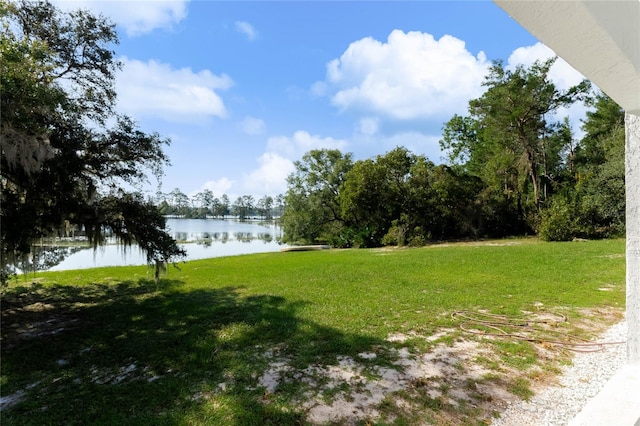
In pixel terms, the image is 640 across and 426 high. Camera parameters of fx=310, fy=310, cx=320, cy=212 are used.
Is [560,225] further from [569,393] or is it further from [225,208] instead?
[225,208]

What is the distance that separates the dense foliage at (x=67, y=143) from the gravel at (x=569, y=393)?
6.15 m

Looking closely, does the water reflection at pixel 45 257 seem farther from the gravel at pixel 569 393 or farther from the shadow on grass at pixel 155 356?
the gravel at pixel 569 393

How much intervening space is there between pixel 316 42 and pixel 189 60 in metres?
2.90

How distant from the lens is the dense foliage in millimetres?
4055

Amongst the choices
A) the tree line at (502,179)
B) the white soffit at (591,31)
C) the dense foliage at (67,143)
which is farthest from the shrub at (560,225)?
the white soffit at (591,31)

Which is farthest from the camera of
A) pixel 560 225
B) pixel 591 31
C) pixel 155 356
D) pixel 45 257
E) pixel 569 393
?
pixel 560 225

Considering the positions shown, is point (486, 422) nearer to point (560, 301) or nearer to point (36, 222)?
point (560, 301)

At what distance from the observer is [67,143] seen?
5043 mm

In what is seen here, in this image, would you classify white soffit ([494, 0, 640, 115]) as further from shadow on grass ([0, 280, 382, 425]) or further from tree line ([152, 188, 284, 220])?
tree line ([152, 188, 284, 220])

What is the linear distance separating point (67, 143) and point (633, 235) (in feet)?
22.8

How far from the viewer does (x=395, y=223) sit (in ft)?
61.1

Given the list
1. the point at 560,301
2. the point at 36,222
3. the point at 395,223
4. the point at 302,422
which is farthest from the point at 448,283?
the point at 395,223

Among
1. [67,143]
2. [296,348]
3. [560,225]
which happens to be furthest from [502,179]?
[67,143]

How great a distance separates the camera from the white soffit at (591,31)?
91 centimetres
